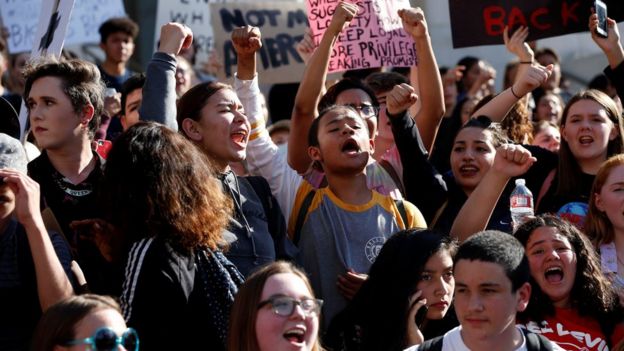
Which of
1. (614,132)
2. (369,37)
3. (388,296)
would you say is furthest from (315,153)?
(614,132)

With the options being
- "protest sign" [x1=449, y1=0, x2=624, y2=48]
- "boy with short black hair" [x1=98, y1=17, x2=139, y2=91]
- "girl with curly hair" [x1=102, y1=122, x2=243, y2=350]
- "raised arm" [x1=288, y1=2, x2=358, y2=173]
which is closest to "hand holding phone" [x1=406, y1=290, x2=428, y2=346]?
"girl with curly hair" [x1=102, y1=122, x2=243, y2=350]

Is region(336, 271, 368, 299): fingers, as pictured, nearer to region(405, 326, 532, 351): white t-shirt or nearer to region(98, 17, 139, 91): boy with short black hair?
region(405, 326, 532, 351): white t-shirt

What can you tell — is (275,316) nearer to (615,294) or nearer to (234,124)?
(234,124)

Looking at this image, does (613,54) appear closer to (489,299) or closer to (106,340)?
(489,299)

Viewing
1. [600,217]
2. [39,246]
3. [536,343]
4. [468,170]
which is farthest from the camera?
[468,170]

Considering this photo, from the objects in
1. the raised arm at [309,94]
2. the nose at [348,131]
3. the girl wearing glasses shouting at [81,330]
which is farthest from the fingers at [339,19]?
the girl wearing glasses shouting at [81,330]

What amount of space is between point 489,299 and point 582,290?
1.03 metres

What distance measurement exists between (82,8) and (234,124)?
505cm

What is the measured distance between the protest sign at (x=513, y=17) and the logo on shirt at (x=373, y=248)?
2.37 meters

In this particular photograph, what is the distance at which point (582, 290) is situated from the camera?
19.1 feet

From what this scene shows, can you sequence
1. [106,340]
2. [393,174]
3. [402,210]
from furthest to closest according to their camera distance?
[393,174]
[402,210]
[106,340]

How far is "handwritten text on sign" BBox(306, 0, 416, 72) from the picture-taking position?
25.2 ft

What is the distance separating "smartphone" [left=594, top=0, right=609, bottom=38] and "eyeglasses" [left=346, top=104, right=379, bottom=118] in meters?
1.44

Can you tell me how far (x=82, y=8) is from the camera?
34.5 ft
